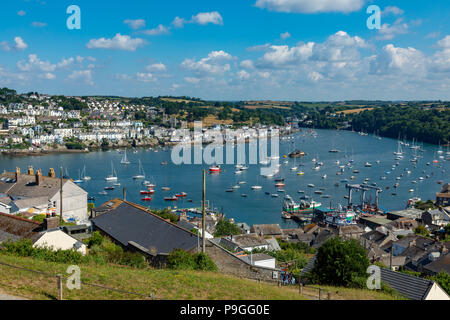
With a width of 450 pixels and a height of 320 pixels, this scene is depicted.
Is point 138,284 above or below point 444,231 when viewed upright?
above

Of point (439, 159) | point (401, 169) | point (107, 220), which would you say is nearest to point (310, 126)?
point (439, 159)

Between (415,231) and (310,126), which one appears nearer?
(415,231)

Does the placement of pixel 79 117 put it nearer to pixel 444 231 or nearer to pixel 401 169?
pixel 401 169

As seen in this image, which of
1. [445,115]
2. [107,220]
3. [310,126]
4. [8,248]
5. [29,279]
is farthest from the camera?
[310,126]

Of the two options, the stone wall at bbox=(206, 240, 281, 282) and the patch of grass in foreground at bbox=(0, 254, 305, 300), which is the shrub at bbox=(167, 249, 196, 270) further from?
the patch of grass in foreground at bbox=(0, 254, 305, 300)

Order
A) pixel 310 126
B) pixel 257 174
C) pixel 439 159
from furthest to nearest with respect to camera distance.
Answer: pixel 310 126 < pixel 439 159 < pixel 257 174

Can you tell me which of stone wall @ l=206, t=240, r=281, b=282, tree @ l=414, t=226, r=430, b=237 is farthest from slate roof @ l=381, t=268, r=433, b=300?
tree @ l=414, t=226, r=430, b=237
